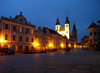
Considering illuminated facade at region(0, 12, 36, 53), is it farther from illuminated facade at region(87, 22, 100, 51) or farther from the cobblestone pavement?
illuminated facade at region(87, 22, 100, 51)

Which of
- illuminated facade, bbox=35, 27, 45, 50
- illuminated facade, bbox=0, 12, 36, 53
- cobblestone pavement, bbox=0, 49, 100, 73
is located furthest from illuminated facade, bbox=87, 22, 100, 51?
cobblestone pavement, bbox=0, 49, 100, 73

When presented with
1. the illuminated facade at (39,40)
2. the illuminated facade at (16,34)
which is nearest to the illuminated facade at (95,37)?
the illuminated facade at (39,40)

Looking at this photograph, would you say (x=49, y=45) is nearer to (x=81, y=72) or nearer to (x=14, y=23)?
(x=14, y=23)

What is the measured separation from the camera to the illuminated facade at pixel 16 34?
120ft

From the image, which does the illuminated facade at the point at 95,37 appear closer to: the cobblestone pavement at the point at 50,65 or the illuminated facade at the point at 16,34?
the illuminated facade at the point at 16,34

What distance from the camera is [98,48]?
54250mm

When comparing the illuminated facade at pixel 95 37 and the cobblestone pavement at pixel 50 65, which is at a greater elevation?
the illuminated facade at pixel 95 37

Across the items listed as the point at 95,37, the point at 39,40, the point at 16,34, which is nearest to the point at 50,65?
the point at 16,34

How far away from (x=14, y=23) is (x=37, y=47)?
1518 centimetres

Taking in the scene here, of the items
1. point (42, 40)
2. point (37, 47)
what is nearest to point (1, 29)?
point (37, 47)

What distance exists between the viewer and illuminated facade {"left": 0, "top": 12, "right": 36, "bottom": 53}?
36531 millimetres

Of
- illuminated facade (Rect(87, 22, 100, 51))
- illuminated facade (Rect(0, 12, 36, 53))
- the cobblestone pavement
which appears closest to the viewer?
the cobblestone pavement

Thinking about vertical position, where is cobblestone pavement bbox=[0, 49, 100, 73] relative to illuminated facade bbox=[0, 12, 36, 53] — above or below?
below

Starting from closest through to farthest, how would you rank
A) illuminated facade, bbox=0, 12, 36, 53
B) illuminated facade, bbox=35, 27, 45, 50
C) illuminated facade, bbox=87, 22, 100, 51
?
1. illuminated facade, bbox=0, 12, 36, 53
2. illuminated facade, bbox=35, 27, 45, 50
3. illuminated facade, bbox=87, 22, 100, 51
